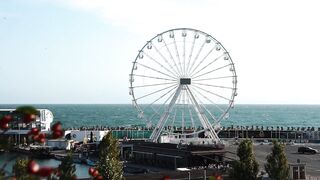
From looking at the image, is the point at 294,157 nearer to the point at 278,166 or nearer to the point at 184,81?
the point at 184,81

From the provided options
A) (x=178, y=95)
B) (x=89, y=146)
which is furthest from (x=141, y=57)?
(x=89, y=146)

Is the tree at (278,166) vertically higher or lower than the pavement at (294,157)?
higher

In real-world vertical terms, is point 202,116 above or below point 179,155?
above

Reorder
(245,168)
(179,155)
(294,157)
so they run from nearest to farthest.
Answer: (245,168) < (179,155) < (294,157)

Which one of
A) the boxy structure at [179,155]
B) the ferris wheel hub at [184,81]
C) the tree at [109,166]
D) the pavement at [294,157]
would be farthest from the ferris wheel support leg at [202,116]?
the tree at [109,166]

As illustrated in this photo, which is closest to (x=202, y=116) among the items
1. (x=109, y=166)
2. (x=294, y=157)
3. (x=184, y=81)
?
(x=184, y=81)

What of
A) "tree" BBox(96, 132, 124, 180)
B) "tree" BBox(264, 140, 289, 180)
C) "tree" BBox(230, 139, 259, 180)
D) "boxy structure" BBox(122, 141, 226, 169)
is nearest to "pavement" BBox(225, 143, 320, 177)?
"boxy structure" BBox(122, 141, 226, 169)

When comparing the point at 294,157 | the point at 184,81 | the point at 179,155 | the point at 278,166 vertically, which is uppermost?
the point at 184,81

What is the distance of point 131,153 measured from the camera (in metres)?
79.1

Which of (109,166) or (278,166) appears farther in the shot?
(278,166)

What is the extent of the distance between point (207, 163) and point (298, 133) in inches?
2146

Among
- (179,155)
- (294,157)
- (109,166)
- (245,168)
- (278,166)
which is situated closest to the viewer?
(245,168)

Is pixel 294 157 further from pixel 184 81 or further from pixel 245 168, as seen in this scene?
pixel 245 168

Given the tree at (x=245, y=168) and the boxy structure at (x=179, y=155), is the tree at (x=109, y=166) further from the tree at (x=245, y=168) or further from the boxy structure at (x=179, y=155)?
the boxy structure at (x=179, y=155)
